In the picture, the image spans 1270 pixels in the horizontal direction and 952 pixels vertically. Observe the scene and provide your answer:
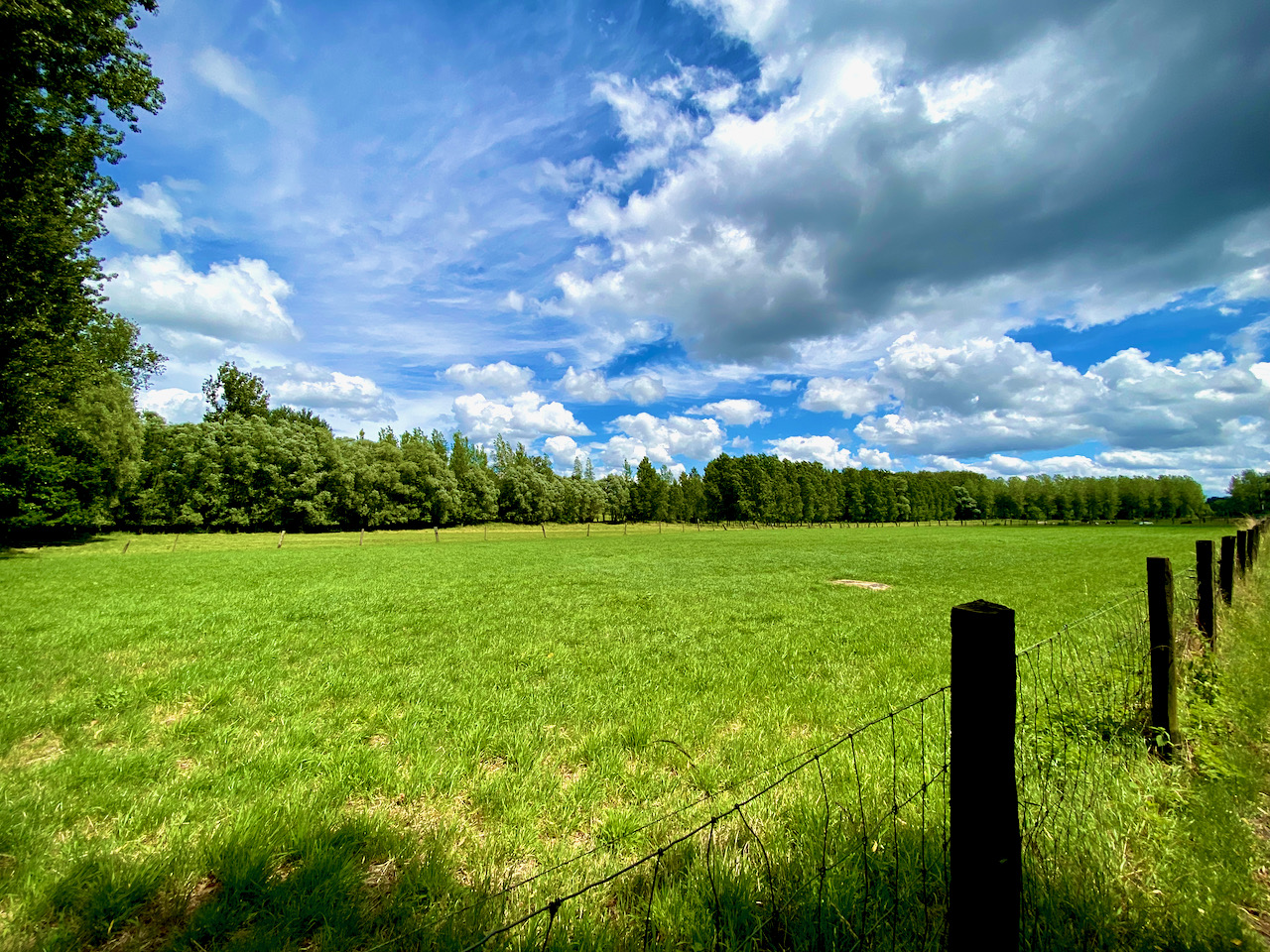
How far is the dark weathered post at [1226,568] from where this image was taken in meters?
8.18

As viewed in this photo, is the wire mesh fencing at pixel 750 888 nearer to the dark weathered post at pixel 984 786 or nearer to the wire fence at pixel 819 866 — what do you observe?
the wire fence at pixel 819 866

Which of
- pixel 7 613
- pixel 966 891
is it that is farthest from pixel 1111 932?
pixel 7 613

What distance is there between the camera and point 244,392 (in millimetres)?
83375

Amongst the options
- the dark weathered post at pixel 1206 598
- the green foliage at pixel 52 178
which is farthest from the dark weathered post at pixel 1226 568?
the green foliage at pixel 52 178

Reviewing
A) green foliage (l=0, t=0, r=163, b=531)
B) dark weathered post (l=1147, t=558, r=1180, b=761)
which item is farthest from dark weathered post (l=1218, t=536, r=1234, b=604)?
green foliage (l=0, t=0, r=163, b=531)

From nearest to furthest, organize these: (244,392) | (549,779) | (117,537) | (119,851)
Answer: (119,851) < (549,779) < (117,537) < (244,392)

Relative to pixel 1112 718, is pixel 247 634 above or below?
below

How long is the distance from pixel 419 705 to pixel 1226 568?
484 inches

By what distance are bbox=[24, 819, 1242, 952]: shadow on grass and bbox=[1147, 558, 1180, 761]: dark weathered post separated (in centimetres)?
217

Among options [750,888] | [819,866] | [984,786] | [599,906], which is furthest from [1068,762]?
[599,906]

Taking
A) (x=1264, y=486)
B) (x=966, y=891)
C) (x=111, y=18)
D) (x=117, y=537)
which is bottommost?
(x=117, y=537)

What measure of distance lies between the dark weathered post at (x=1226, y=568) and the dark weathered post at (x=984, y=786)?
9.72 m

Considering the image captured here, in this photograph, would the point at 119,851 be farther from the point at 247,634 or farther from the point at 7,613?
the point at 7,613

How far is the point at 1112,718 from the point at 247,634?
507 inches
